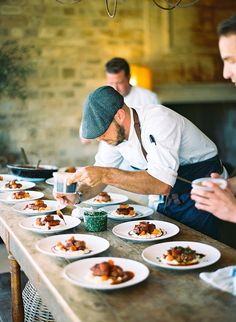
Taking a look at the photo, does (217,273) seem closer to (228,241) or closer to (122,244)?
(122,244)

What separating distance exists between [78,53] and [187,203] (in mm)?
4580

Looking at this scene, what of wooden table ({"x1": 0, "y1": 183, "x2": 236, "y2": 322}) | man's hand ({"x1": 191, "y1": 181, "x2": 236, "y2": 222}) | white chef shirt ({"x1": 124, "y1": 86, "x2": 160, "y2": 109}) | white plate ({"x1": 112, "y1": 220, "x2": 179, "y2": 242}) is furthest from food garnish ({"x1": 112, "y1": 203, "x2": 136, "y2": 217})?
white chef shirt ({"x1": 124, "y1": 86, "x2": 160, "y2": 109})

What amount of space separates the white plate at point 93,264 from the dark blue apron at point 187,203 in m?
1.04

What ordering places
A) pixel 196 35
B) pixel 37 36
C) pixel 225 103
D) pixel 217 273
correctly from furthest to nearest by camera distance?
pixel 225 103, pixel 196 35, pixel 37 36, pixel 217 273

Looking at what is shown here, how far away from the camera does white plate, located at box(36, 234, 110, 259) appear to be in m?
2.40

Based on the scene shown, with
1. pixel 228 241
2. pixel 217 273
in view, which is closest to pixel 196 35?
pixel 228 241

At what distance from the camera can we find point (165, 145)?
9.96 ft

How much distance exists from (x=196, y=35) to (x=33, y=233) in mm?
5557

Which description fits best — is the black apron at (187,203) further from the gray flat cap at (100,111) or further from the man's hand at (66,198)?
the man's hand at (66,198)

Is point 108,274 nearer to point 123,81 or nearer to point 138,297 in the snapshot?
point 138,297

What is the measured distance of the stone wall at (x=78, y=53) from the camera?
718 cm

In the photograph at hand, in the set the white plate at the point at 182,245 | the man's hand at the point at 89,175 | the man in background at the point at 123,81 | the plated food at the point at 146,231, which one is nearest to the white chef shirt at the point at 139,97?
the man in background at the point at 123,81

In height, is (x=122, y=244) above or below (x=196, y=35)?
below

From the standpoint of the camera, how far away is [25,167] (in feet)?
14.8
